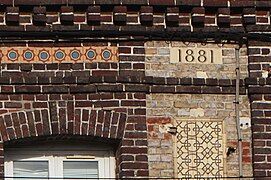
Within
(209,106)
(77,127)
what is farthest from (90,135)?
(209,106)

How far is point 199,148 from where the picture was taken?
2123 centimetres

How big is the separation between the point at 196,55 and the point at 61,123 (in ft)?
6.60

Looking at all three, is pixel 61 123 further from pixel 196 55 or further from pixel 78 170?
pixel 196 55

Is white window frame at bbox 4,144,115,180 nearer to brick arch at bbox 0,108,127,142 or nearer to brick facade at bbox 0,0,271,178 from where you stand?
brick facade at bbox 0,0,271,178

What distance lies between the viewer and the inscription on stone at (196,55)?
21.5 metres

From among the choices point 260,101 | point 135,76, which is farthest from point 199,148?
point 135,76

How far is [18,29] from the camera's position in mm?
21250

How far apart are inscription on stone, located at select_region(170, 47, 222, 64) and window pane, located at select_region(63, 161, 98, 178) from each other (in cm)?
175

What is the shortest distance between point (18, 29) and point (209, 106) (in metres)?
2.65

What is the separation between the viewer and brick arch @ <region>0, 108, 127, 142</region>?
2097 cm

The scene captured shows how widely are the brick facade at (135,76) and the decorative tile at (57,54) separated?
0.04ft

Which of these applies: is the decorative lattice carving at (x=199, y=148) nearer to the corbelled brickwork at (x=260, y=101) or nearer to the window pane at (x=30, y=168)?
the corbelled brickwork at (x=260, y=101)

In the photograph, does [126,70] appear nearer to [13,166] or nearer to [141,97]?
[141,97]

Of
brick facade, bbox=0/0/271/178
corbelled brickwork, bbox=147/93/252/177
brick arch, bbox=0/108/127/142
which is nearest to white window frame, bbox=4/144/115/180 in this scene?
brick facade, bbox=0/0/271/178
